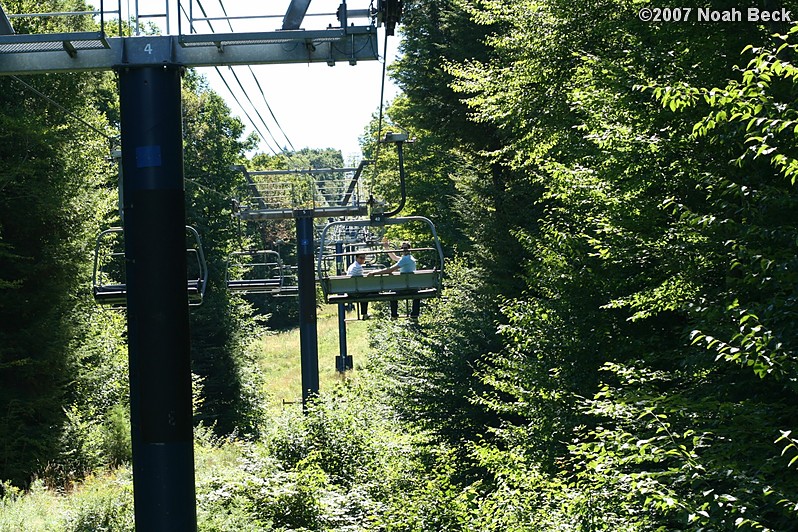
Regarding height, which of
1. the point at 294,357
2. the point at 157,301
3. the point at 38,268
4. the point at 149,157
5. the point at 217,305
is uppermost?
the point at 149,157

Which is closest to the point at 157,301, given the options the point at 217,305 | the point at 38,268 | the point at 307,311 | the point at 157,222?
the point at 157,222

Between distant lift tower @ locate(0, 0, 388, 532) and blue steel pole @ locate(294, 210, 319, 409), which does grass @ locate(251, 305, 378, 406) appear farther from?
distant lift tower @ locate(0, 0, 388, 532)

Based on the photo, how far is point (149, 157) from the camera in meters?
7.61

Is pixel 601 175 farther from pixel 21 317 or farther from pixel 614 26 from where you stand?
pixel 21 317

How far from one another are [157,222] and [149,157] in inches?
20.8

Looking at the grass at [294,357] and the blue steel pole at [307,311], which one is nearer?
the blue steel pole at [307,311]

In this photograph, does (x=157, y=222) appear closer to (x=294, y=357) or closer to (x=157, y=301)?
(x=157, y=301)

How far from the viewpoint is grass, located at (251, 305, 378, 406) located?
138 feet

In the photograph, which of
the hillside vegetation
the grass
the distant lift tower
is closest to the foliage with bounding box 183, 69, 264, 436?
the grass

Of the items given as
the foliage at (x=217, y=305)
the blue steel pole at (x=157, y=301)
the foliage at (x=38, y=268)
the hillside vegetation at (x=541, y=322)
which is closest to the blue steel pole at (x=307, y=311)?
the hillside vegetation at (x=541, y=322)

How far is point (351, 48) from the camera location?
317 inches

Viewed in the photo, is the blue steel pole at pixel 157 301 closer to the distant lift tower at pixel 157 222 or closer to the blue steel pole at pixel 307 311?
the distant lift tower at pixel 157 222

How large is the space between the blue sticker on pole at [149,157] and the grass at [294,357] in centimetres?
2897

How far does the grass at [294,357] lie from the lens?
42.1m
